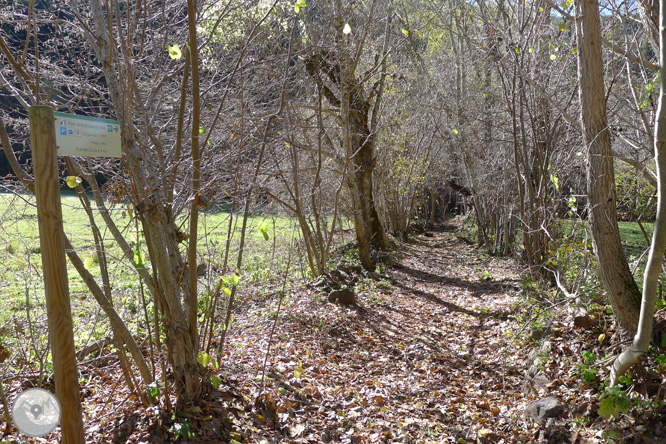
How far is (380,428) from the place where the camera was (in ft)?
13.9

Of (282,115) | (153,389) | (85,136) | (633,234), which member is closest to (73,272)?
(282,115)

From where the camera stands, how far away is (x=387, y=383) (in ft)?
17.2

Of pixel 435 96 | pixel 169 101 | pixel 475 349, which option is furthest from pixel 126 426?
pixel 435 96

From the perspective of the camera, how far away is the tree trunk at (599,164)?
418 centimetres

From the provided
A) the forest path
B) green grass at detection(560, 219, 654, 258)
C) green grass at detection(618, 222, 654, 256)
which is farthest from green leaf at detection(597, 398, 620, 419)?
green grass at detection(618, 222, 654, 256)

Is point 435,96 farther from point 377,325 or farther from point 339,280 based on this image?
point 377,325

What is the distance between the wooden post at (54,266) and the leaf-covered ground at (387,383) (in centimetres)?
130

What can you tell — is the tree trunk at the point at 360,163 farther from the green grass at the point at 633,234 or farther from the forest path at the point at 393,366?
the green grass at the point at 633,234

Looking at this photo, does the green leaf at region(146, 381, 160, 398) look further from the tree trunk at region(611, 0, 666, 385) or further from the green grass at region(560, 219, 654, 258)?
the green grass at region(560, 219, 654, 258)

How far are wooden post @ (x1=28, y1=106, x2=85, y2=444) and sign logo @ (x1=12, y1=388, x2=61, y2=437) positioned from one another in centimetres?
7

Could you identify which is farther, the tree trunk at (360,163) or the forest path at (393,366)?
the tree trunk at (360,163)

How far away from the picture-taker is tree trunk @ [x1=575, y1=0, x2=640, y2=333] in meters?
4.18

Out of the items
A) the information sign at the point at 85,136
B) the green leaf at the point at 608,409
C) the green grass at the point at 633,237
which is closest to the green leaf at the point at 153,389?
the information sign at the point at 85,136

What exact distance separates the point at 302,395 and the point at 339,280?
4939 mm
